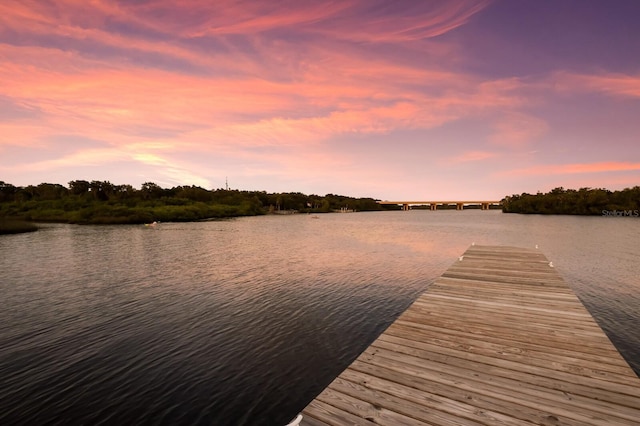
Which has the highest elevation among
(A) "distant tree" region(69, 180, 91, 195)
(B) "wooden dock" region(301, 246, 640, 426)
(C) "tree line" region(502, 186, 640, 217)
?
(A) "distant tree" region(69, 180, 91, 195)

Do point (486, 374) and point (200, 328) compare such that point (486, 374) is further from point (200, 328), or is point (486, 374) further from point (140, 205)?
point (140, 205)

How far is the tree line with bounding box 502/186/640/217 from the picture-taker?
454 ft

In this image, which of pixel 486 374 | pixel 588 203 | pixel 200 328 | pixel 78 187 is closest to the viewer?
pixel 486 374

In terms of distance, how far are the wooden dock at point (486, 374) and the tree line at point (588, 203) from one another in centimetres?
17851

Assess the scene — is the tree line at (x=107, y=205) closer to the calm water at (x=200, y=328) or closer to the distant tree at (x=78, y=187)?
the distant tree at (x=78, y=187)

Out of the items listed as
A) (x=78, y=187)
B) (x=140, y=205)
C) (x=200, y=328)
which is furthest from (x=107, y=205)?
(x=200, y=328)

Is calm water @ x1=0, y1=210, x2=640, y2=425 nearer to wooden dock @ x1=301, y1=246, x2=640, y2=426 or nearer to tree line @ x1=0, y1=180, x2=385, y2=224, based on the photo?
wooden dock @ x1=301, y1=246, x2=640, y2=426

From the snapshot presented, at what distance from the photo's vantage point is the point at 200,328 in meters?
14.9

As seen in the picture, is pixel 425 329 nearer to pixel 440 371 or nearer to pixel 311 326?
pixel 440 371

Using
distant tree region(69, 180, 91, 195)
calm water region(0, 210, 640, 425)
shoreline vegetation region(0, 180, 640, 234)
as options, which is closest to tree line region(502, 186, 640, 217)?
shoreline vegetation region(0, 180, 640, 234)

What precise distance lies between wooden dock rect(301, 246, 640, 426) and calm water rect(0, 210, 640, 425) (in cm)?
376

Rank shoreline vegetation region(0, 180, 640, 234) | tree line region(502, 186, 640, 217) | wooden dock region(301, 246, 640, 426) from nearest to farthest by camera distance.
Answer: wooden dock region(301, 246, 640, 426) → shoreline vegetation region(0, 180, 640, 234) → tree line region(502, 186, 640, 217)

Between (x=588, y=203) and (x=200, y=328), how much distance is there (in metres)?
189

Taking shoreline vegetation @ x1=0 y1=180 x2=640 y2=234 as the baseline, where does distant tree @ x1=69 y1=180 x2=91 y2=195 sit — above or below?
above
